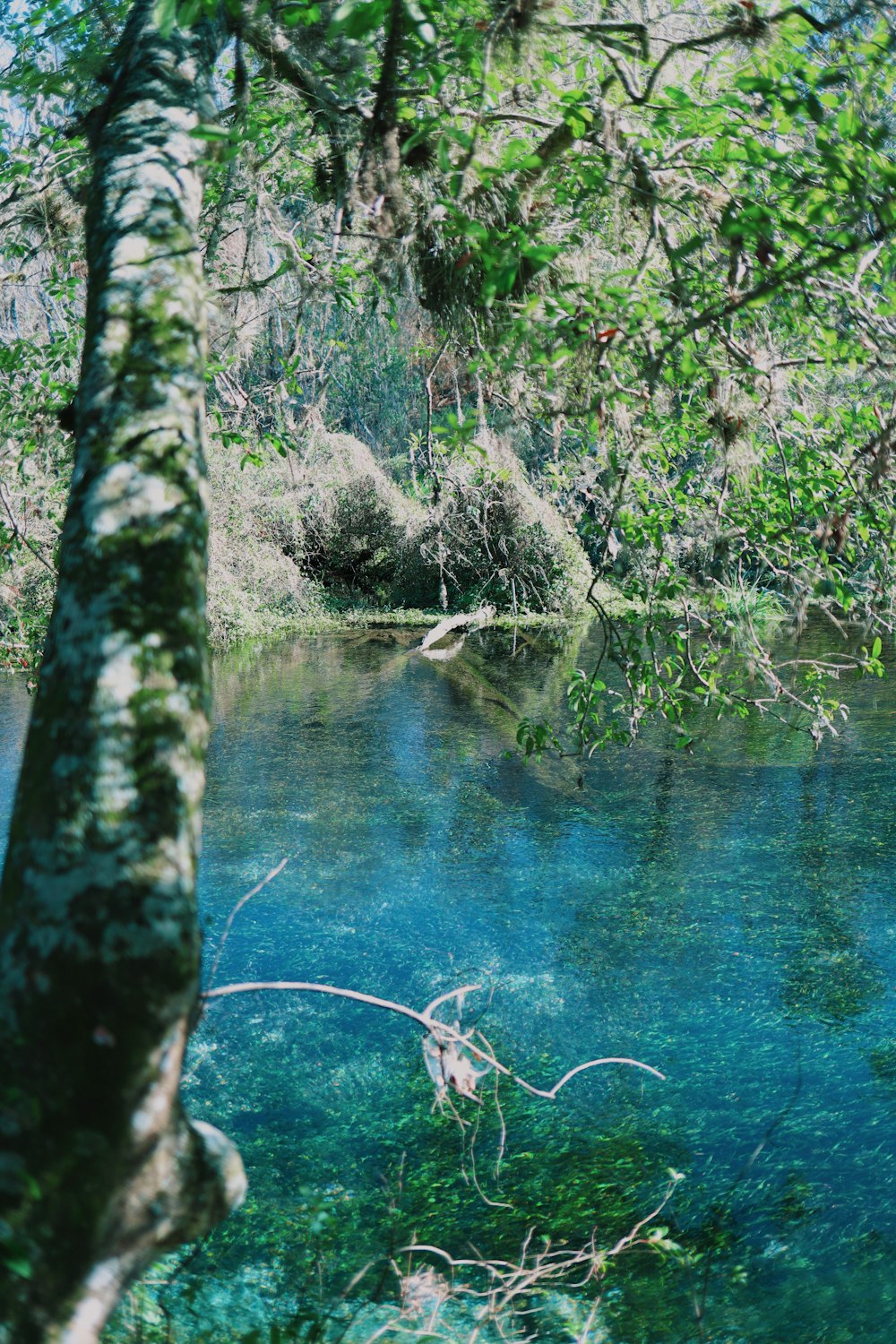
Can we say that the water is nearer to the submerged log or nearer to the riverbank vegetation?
the riverbank vegetation

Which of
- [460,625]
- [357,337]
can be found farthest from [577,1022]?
[460,625]

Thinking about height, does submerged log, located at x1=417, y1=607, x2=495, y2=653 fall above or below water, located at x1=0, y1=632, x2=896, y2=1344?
above

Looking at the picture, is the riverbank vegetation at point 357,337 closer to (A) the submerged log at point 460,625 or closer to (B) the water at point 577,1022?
(B) the water at point 577,1022

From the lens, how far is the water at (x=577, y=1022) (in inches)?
158

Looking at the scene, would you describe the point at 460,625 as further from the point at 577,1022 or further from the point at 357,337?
the point at 577,1022

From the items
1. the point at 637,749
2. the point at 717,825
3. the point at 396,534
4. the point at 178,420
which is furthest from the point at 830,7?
the point at 396,534

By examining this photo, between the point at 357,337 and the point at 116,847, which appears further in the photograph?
the point at 357,337

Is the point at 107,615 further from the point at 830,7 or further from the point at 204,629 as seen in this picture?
the point at 830,7

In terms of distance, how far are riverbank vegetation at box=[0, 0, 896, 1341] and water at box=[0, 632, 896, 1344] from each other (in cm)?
166

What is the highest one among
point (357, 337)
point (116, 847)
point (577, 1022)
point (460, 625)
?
point (357, 337)

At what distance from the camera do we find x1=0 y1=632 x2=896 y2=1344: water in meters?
4.00

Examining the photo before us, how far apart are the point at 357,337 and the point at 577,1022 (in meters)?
3.80

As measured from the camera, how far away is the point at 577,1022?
5.75m

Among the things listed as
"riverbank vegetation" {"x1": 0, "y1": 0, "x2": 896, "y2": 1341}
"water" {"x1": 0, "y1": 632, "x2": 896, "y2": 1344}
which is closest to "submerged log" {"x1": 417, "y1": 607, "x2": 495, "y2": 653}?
"water" {"x1": 0, "y1": 632, "x2": 896, "y2": 1344}
